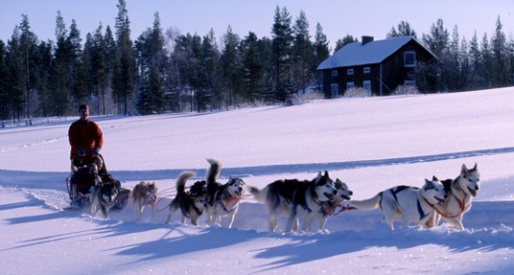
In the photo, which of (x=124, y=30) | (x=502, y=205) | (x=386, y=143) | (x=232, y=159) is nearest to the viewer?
(x=502, y=205)

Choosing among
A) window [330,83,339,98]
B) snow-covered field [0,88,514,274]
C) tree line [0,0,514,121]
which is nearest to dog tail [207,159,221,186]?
snow-covered field [0,88,514,274]

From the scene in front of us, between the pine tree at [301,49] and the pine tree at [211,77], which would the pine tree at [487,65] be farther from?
the pine tree at [211,77]

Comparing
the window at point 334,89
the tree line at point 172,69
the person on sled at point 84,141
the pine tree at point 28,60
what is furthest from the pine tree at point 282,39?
the person on sled at point 84,141

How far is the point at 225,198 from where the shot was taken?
6859 millimetres

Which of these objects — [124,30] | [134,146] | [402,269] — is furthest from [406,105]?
[124,30]

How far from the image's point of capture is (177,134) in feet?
63.4

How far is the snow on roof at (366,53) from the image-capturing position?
134 feet

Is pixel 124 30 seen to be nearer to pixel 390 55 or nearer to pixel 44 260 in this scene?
pixel 390 55

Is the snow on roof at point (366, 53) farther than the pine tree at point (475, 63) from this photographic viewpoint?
No

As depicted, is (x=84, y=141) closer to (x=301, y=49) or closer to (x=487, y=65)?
(x=301, y=49)

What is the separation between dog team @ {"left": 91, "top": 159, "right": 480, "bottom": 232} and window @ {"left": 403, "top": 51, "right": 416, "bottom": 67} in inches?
1442

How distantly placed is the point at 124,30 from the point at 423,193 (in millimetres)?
66055

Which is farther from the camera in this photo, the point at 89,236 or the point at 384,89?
the point at 384,89

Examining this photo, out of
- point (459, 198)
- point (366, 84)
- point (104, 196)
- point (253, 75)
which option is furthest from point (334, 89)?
point (459, 198)
